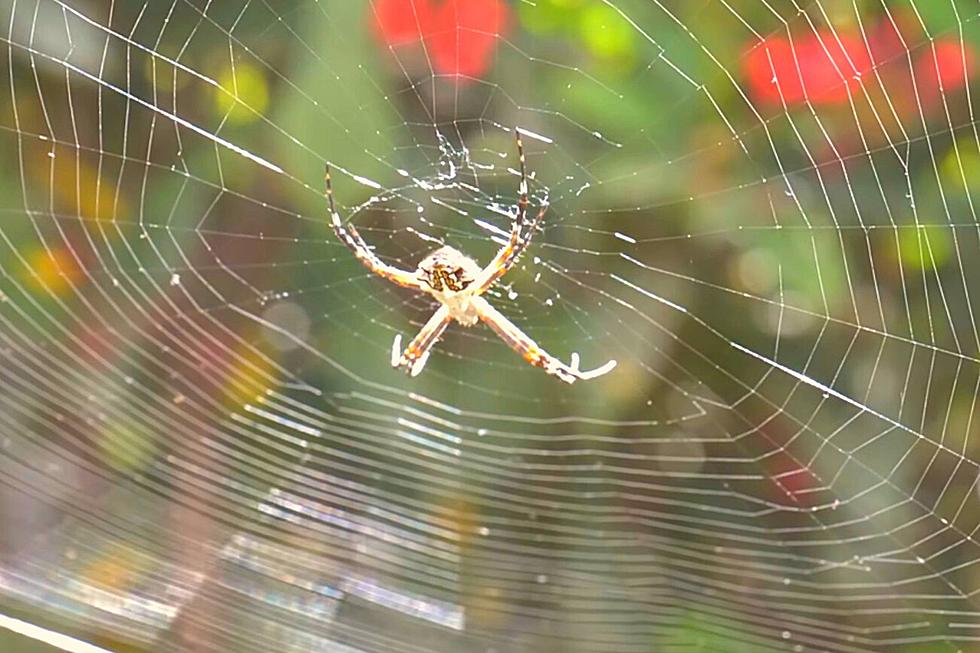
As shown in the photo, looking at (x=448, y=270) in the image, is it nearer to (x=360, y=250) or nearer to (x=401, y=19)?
(x=360, y=250)

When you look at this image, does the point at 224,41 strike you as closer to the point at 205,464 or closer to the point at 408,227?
the point at 408,227

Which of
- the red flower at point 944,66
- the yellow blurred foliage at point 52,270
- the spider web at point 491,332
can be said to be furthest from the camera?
the yellow blurred foliage at point 52,270

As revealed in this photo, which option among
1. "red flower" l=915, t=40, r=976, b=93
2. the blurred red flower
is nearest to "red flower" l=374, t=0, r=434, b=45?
the blurred red flower

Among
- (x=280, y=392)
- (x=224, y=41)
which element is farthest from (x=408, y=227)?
(x=280, y=392)

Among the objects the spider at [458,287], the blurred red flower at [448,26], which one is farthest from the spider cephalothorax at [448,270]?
the blurred red flower at [448,26]

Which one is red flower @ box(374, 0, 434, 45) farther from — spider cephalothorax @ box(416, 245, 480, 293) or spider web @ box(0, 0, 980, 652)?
spider cephalothorax @ box(416, 245, 480, 293)

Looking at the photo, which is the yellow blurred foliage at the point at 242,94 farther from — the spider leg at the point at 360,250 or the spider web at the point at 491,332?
the spider leg at the point at 360,250

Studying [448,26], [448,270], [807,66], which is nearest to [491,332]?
[448,270]
